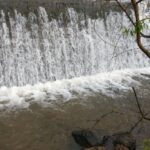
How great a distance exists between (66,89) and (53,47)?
70.9 inches

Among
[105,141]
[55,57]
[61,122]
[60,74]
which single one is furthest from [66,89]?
[105,141]

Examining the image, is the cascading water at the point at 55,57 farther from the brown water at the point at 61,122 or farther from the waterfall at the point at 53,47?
the brown water at the point at 61,122

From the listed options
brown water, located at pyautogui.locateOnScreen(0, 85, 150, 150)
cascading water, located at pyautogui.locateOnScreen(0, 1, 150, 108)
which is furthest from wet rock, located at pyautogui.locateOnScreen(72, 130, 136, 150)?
cascading water, located at pyautogui.locateOnScreen(0, 1, 150, 108)

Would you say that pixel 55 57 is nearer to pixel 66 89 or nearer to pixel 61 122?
pixel 66 89

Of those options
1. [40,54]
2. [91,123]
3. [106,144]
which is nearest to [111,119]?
[91,123]

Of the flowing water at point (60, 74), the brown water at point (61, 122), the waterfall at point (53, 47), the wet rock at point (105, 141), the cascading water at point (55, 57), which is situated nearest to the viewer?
the wet rock at point (105, 141)

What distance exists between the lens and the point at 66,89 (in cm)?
979

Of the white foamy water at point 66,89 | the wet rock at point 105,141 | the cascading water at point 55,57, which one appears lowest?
the wet rock at point 105,141

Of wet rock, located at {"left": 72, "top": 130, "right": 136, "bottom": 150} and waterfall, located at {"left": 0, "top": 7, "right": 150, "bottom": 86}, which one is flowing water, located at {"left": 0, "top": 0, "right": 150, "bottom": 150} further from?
wet rock, located at {"left": 72, "top": 130, "right": 136, "bottom": 150}

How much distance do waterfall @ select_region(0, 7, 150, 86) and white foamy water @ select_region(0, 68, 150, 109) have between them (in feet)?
1.32

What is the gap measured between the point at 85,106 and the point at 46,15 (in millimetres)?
3541

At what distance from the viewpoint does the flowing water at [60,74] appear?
7511 mm

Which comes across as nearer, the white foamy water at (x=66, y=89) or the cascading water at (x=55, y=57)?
the white foamy water at (x=66, y=89)

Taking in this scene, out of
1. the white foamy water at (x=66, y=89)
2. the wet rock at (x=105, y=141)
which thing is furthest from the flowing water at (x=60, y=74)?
the wet rock at (x=105, y=141)
